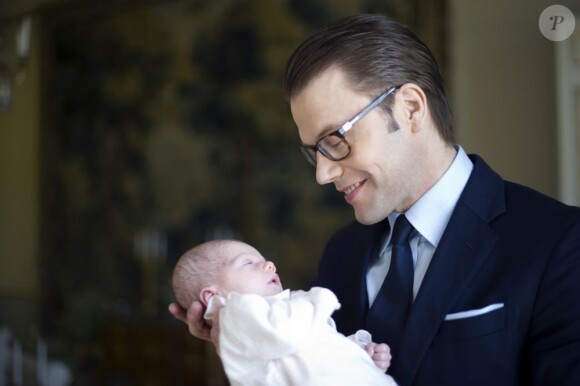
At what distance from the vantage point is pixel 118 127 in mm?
10719

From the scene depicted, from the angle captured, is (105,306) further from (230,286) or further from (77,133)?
(230,286)

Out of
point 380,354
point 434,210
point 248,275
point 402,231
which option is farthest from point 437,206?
point 248,275

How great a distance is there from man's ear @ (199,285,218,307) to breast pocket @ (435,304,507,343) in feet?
2.12

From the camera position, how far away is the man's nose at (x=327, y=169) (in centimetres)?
220

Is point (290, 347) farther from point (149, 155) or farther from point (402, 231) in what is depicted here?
point (149, 155)

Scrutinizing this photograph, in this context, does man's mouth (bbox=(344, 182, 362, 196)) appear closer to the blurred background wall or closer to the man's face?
the man's face

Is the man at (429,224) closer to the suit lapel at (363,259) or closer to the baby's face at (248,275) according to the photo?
the suit lapel at (363,259)

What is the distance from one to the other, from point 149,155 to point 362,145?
8.49 m

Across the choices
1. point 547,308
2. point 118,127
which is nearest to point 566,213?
point 547,308

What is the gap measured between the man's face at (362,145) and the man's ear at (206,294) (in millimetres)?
441

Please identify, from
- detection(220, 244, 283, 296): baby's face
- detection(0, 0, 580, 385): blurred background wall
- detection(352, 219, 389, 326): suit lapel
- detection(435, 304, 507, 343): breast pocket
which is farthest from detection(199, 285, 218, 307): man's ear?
detection(0, 0, 580, 385): blurred background wall

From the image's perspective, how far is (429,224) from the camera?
225 centimetres

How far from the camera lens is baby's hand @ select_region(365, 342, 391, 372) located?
2.07m

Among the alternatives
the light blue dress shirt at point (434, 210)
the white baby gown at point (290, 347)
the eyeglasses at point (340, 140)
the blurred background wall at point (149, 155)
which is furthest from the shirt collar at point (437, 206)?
the blurred background wall at point (149, 155)
